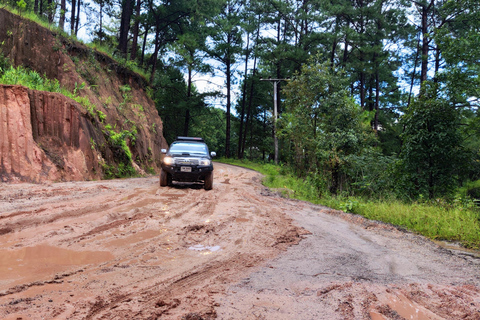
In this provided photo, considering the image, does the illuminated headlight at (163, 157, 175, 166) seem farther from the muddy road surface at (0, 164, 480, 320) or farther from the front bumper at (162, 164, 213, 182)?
the muddy road surface at (0, 164, 480, 320)

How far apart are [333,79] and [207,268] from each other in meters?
13.1

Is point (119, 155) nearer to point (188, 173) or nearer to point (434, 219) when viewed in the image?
point (188, 173)

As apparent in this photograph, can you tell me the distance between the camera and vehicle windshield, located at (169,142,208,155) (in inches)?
444

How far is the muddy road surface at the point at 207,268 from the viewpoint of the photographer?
7.85 feet

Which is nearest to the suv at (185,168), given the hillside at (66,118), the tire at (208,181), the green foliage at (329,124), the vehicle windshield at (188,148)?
the tire at (208,181)

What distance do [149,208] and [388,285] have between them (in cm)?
459

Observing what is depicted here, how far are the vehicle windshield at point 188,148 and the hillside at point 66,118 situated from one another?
3.24 metres

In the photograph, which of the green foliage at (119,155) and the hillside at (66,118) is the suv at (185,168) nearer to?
the hillside at (66,118)

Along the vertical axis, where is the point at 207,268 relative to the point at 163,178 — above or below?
below

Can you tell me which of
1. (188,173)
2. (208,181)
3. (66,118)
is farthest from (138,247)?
(66,118)

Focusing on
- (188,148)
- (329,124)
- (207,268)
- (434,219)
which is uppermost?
(329,124)

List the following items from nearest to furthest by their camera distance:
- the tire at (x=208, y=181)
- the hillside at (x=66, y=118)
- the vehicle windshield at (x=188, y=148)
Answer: the hillside at (x=66, y=118) < the tire at (x=208, y=181) < the vehicle windshield at (x=188, y=148)

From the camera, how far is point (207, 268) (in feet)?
10.7

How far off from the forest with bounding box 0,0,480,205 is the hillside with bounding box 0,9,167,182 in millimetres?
1633
